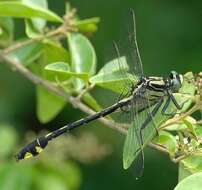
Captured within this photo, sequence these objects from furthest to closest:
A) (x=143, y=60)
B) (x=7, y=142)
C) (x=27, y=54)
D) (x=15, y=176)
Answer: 1. (x=143, y=60)
2. (x=7, y=142)
3. (x=15, y=176)
4. (x=27, y=54)

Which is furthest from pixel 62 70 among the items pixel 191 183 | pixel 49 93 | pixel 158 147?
pixel 191 183

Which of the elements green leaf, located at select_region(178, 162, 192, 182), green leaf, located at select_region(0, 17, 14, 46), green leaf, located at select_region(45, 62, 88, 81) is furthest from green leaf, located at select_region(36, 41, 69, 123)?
green leaf, located at select_region(178, 162, 192, 182)

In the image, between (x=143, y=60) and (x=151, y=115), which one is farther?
(x=143, y=60)

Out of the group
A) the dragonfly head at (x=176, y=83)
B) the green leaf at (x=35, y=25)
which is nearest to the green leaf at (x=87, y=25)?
the green leaf at (x=35, y=25)

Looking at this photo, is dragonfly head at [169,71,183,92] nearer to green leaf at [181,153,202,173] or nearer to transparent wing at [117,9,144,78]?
transparent wing at [117,9,144,78]

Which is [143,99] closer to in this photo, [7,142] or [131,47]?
[131,47]

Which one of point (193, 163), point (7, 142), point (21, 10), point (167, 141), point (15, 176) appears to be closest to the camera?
point (193, 163)

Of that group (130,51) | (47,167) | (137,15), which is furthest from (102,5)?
(130,51)
